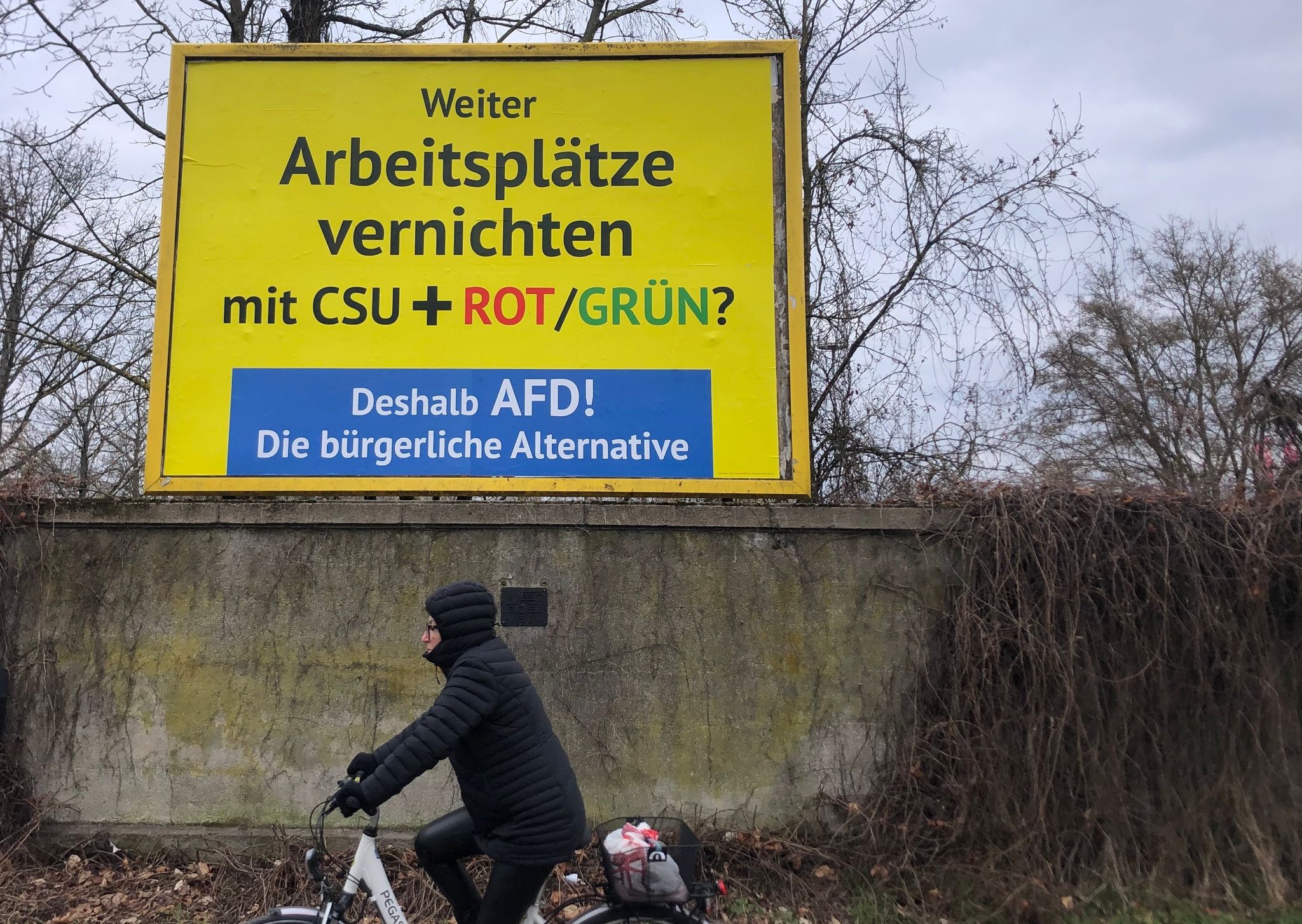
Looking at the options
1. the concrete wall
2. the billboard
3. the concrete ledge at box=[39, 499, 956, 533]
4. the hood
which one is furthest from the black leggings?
the billboard

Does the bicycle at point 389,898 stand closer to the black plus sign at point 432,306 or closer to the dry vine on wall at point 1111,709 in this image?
the dry vine on wall at point 1111,709

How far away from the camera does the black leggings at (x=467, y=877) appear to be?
3.29 m

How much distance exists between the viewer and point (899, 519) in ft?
18.6

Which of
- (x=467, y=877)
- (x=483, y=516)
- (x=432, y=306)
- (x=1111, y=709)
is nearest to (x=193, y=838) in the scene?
(x=483, y=516)

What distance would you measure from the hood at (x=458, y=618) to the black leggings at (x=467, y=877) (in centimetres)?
59

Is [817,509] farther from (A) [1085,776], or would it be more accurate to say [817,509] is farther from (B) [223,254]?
(B) [223,254]

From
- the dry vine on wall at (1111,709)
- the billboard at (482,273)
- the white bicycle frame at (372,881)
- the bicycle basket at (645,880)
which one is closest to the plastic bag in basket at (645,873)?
the bicycle basket at (645,880)

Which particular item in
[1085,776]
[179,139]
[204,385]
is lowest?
[1085,776]

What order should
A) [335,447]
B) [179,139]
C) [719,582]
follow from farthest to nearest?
[179,139], [335,447], [719,582]

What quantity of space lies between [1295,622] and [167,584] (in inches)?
256

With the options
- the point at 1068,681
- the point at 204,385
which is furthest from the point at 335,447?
the point at 1068,681

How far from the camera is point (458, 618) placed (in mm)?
3354

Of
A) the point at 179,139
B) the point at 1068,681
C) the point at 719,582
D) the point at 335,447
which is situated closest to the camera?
the point at 1068,681

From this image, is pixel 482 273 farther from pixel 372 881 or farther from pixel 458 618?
pixel 372 881
